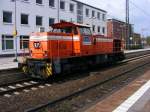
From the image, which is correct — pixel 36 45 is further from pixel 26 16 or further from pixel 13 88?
pixel 26 16

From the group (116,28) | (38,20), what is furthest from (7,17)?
(116,28)

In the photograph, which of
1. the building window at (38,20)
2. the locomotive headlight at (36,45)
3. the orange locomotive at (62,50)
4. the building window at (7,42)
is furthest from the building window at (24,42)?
the locomotive headlight at (36,45)

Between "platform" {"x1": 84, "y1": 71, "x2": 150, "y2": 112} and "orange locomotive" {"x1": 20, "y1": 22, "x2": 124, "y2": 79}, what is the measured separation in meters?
5.33

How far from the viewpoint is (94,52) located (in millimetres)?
20844

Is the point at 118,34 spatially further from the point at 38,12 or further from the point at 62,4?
the point at 38,12

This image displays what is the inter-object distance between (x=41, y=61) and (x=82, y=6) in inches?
1678

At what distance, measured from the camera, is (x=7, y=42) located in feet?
127

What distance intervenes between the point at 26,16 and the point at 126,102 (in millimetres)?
33697

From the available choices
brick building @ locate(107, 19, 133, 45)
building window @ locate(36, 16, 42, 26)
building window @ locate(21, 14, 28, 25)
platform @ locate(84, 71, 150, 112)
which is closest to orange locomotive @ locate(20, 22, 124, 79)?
platform @ locate(84, 71, 150, 112)

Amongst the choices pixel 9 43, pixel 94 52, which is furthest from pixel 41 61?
pixel 9 43

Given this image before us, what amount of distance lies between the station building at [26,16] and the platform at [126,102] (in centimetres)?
1994

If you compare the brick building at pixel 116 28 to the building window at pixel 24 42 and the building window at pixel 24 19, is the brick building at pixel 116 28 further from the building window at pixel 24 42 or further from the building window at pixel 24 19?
the building window at pixel 24 42

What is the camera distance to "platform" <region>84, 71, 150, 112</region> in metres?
8.89

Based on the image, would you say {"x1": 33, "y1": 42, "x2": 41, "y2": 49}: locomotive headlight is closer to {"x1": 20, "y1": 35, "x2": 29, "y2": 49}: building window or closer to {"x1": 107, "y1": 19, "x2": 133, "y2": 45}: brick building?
{"x1": 20, "y1": 35, "x2": 29, "y2": 49}: building window
